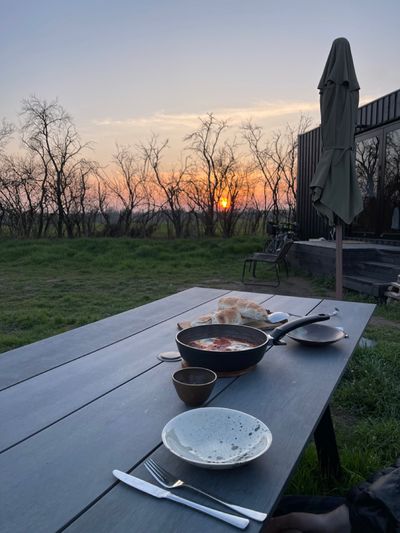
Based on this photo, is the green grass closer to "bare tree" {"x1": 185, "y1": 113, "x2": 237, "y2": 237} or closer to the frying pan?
"bare tree" {"x1": 185, "y1": 113, "x2": 237, "y2": 237}

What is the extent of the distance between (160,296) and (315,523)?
4256 mm

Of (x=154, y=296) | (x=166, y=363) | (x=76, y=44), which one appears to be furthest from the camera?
(x=76, y=44)

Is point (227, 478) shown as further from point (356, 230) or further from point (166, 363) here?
point (356, 230)

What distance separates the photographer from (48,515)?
61 centimetres

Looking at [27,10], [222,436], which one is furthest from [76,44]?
[222,436]

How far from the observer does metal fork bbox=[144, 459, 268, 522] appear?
0.60 metres

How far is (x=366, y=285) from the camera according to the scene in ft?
16.7

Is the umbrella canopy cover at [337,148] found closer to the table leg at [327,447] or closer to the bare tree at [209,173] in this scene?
the table leg at [327,447]

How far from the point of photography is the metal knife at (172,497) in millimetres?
585

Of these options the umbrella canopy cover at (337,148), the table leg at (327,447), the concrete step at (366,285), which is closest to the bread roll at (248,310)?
the table leg at (327,447)

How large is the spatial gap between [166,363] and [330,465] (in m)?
0.88

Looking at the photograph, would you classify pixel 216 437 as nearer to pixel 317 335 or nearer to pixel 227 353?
pixel 227 353

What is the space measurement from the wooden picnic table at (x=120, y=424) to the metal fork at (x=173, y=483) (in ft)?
0.04

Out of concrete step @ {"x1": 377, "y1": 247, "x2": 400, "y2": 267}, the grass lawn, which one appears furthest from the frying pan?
concrete step @ {"x1": 377, "y1": 247, "x2": 400, "y2": 267}
